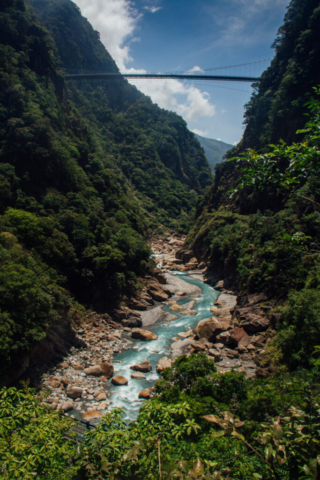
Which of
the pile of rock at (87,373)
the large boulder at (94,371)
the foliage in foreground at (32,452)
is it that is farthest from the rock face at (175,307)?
the foliage in foreground at (32,452)

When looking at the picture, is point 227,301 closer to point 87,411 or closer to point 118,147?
point 87,411

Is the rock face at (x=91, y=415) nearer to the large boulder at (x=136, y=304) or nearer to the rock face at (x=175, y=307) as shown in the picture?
the large boulder at (x=136, y=304)

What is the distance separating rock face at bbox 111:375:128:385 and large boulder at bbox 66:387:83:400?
75.0 inches

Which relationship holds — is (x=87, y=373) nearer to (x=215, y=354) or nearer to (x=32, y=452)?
(x=215, y=354)

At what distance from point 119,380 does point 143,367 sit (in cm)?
171

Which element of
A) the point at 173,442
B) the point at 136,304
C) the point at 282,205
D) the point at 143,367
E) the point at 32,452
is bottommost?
the point at 136,304

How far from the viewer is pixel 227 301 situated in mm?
27078

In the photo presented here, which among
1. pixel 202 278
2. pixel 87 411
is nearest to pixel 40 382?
pixel 87 411

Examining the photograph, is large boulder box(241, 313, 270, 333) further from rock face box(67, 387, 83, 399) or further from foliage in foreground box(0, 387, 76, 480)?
foliage in foreground box(0, 387, 76, 480)

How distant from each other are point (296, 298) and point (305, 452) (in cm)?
1328

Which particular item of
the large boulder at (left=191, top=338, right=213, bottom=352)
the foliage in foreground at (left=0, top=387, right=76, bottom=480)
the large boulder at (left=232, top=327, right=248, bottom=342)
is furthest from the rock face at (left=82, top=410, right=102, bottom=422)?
the large boulder at (left=232, top=327, right=248, bottom=342)

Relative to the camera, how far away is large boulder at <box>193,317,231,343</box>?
18777 mm

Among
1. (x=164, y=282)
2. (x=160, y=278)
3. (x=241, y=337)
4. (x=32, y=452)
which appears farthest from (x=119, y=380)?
(x=164, y=282)

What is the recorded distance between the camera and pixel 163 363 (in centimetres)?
1617
